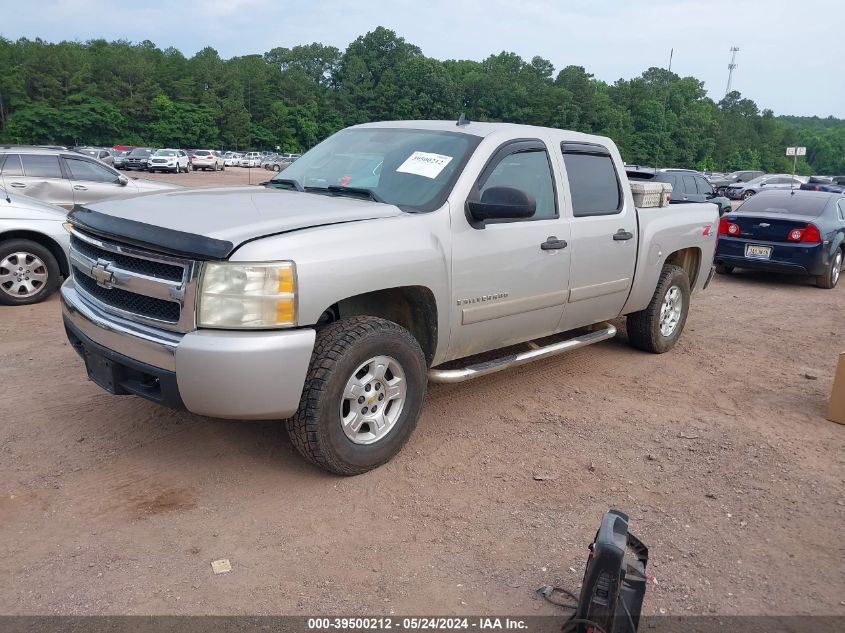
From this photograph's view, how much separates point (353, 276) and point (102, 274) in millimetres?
1291

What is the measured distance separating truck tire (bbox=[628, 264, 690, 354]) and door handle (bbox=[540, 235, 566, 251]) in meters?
1.79

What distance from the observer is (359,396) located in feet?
12.1

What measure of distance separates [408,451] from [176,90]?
288ft

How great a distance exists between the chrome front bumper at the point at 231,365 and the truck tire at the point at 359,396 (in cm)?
13

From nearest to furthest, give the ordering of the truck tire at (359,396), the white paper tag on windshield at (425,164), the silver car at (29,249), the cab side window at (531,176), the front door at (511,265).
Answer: the truck tire at (359,396) → the front door at (511,265) → the white paper tag on windshield at (425,164) → the cab side window at (531,176) → the silver car at (29,249)

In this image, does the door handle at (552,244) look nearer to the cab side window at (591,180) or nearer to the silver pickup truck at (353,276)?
the silver pickup truck at (353,276)

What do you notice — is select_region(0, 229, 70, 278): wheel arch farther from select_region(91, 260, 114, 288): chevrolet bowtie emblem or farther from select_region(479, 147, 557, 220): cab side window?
select_region(479, 147, 557, 220): cab side window

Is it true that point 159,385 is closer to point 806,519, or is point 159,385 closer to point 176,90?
point 806,519

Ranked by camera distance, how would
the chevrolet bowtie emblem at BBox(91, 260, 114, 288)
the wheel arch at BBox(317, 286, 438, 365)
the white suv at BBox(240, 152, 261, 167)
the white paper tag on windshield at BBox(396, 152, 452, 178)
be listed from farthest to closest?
the white suv at BBox(240, 152, 261, 167), the white paper tag on windshield at BBox(396, 152, 452, 178), the wheel arch at BBox(317, 286, 438, 365), the chevrolet bowtie emblem at BBox(91, 260, 114, 288)

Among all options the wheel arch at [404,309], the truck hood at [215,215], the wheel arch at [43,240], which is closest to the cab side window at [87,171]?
the wheel arch at [43,240]

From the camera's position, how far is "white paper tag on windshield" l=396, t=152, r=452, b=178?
4301mm

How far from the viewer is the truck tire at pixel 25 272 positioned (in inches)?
287

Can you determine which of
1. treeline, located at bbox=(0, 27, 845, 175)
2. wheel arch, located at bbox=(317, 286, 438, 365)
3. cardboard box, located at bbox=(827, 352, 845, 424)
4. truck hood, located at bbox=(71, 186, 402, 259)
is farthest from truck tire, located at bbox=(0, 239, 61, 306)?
treeline, located at bbox=(0, 27, 845, 175)

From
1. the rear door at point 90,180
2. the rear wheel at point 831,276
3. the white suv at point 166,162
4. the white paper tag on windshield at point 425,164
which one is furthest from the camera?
the white suv at point 166,162
